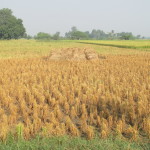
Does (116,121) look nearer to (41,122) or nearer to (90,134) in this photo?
(90,134)

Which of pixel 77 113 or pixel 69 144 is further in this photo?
pixel 77 113

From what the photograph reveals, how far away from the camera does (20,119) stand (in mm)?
5105

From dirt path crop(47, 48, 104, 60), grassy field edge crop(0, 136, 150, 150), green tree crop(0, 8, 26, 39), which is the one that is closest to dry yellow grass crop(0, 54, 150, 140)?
grassy field edge crop(0, 136, 150, 150)

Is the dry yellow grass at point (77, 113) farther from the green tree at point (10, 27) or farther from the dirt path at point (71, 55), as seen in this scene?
the green tree at point (10, 27)

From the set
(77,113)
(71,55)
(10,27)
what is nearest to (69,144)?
(77,113)

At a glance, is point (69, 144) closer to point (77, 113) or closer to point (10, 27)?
point (77, 113)

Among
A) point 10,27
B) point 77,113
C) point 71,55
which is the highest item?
point 10,27

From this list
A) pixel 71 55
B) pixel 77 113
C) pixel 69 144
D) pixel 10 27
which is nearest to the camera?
pixel 69 144

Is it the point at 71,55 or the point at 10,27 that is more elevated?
the point at 10,27

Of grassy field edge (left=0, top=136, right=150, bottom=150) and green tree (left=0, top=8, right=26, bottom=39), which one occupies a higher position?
green tree (left=0, top=8, right=26, bottom=39)

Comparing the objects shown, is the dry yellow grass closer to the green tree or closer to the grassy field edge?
the grassy field edge

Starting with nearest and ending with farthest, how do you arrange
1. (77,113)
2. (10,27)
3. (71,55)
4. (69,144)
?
1. (69,144)
2. (77,113)
3. (71,55)
4. (10,27)

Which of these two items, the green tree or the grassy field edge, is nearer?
the grassy field edge

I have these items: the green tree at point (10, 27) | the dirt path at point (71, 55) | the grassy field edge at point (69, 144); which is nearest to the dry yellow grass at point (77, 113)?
the grassy field edge at point (69, 144)
